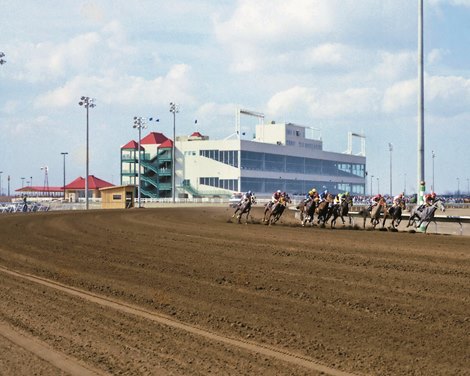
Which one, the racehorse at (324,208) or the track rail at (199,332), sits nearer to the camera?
the track rail at (199,332)

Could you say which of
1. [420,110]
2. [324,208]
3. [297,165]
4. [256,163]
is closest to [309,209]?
[324,208]

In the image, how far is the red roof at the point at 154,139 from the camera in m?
112

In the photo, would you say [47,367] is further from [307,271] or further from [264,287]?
[307,271]

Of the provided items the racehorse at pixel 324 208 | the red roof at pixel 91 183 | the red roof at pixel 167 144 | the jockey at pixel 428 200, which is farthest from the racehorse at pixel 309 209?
the red roof at pixel 91 183

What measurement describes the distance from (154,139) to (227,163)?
534 inches

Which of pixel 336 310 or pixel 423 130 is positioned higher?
pixel 423 130

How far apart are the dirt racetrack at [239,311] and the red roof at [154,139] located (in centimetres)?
9498

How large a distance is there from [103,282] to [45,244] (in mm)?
8299

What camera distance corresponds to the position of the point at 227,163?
106 meters

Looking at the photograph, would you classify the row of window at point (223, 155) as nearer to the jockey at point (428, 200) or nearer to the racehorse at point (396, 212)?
the racehorse at point (396, 212)

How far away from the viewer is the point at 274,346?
25.4 ft

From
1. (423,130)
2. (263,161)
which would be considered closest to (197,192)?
(263,161)

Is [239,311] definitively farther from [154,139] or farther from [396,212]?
[154,139]

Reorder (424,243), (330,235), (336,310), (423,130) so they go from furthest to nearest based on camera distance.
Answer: (423,130) → (330,235) → (424,243) → (336,310)
